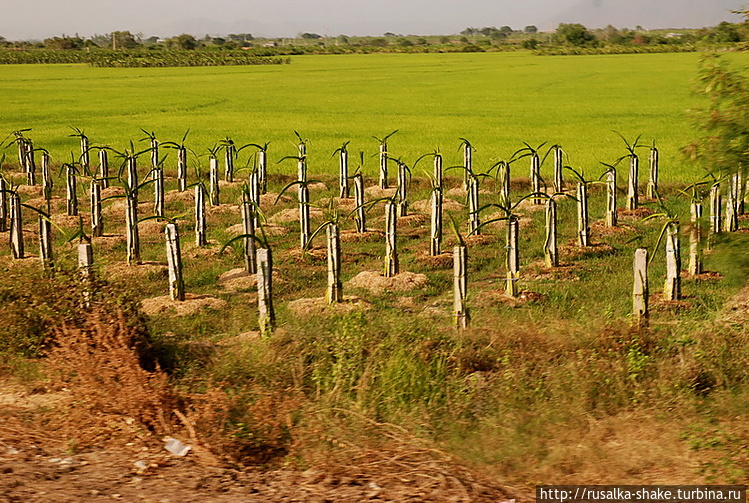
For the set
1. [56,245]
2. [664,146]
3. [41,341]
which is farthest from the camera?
[664,146]

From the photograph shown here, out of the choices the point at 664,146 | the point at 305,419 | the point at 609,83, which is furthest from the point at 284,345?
the point at 609,83

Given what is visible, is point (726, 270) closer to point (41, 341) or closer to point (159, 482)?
point (159, 482)

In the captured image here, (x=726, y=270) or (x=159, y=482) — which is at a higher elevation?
(x=726, y=270)

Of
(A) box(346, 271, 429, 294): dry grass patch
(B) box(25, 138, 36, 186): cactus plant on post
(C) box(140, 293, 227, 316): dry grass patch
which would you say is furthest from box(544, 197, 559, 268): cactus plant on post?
(B) box(25, 138, 36, 186): cactus plant on post

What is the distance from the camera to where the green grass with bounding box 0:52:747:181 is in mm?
Answer: 23297

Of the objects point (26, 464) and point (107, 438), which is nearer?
point (26, 464)

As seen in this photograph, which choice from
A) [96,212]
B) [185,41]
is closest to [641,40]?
[185,41]

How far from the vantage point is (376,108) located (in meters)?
33.6

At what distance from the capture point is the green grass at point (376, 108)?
23297 millimetres

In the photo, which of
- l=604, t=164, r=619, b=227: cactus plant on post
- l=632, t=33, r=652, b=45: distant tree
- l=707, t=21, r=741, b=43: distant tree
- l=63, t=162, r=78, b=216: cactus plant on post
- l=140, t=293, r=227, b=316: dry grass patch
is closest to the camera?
l=707, t=21, r=741, b=43: distant tree

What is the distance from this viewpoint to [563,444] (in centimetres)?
554

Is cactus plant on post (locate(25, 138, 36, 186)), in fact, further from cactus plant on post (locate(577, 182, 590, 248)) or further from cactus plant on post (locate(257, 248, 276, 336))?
cactus plant on post (locate(257, 248, 276, 336))

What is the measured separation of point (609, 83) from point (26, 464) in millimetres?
42313

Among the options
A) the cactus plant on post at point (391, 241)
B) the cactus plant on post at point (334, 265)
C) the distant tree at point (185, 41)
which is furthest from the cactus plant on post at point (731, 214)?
the distant tree at point (185, 41)
